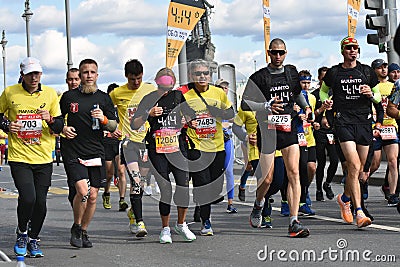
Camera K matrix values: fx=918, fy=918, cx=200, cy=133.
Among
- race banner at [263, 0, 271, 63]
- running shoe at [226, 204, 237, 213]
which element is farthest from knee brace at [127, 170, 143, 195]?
race banner at [263, 0, 271, 63]

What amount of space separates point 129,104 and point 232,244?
2.29m

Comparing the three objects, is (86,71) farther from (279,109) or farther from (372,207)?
(372,207)

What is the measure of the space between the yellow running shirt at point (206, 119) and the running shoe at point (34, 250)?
82.4 inches

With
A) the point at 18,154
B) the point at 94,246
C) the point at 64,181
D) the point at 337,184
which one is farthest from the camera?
the point at 64,181

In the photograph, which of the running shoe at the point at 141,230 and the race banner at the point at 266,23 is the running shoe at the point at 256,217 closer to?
the running shoe at the point at 141,230

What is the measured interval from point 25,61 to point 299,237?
3247 millimetres

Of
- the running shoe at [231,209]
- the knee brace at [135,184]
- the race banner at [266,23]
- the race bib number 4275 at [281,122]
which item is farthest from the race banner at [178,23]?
the race bib number 4275 at [281,122]

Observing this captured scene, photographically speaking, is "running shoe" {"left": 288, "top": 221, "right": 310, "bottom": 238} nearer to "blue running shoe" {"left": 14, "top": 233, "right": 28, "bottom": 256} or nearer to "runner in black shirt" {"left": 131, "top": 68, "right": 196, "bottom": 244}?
"runner in black shirt" {"left": 131, "top": 68, "right": 196, "bottom": 244}

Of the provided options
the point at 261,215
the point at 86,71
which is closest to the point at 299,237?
the point at 261,215

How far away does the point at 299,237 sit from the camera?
9.34 metres

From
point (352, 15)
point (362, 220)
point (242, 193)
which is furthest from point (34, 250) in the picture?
point (352, 15)

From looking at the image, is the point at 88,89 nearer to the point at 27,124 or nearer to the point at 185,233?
the point at 27,124

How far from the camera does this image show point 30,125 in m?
8.72

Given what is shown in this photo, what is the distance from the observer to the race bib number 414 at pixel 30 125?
28.6 ft
